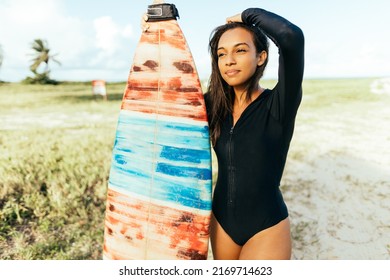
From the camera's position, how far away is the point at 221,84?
5.74 feet

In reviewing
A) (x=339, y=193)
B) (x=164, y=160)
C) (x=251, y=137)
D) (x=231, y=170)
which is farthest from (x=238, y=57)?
(x=339, y=193)

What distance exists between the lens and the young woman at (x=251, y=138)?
1.56m

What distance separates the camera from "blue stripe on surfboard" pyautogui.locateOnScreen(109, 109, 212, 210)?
1924 millimetres

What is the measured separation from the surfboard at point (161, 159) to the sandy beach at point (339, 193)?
6.05 feet

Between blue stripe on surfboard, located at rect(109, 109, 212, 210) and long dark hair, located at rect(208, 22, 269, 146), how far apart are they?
0.44 feet

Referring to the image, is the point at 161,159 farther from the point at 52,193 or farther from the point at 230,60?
the point at 52,193

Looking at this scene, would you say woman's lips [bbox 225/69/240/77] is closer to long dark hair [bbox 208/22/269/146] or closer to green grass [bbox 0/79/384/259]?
long dark hair [bbox 208/22/269/146]

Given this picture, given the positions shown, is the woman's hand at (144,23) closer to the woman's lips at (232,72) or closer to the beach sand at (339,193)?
the woman's lips at (232,72)

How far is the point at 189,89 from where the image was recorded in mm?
1981

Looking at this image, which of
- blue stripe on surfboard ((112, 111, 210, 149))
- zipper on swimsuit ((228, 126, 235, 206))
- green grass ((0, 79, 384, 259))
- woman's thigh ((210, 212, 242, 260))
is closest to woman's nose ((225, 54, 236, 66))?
zipper on swimsuit ((228, 126, 235, 206))

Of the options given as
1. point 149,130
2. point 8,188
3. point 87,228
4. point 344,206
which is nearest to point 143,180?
point 149,130

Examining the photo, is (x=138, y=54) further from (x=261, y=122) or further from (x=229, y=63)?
(x=261, y=122)

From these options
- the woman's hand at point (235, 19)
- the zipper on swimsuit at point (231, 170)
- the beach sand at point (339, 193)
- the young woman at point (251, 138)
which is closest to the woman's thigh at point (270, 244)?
the young woman at point (251, 138)

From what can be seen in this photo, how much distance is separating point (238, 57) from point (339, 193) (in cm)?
372
